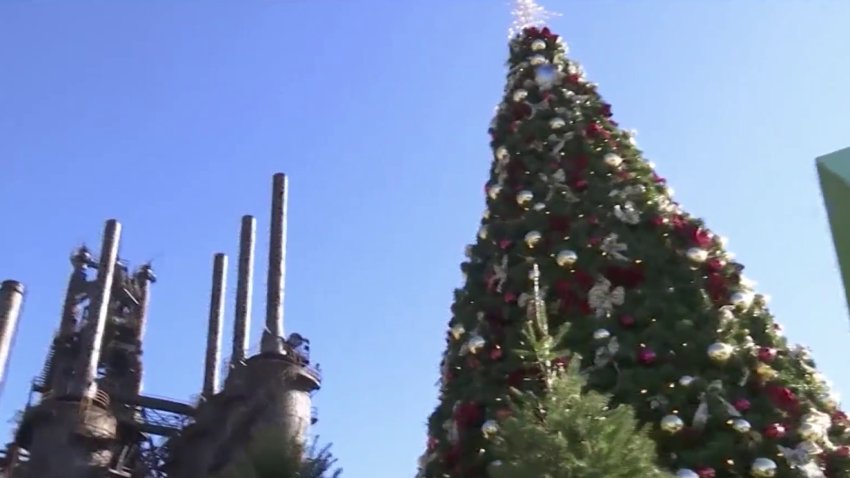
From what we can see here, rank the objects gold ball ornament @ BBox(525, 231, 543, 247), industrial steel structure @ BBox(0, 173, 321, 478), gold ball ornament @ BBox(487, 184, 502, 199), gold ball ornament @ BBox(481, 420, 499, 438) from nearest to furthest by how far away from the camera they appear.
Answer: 1. gold ball ornament @ BBox(481, 420, 499, 438)
2. gold ball ornament @ BBox(525, 231, 543, 247)
3. gold ball ornament @ BBox(487, 184, 502, 199)
4. industrial steel structure @ BBox(0, 173, 321, 478)

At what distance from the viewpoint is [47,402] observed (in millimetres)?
27531

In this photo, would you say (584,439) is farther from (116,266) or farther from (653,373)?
(116,266)

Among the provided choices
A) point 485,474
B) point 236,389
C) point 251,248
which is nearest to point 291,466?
point 485,474

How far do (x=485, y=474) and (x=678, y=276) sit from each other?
185 cm

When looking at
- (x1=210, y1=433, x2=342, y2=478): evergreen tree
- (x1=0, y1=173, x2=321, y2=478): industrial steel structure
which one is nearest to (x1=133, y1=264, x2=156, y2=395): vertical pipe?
A: (x1=0, y1=173, x2=321, y2=478): industrial steel structure

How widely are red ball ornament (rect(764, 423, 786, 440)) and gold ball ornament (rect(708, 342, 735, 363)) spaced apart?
474 millimetres

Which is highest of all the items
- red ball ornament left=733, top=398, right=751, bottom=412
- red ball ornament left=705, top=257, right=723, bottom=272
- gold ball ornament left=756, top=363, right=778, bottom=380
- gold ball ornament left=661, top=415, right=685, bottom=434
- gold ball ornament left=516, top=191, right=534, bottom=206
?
gold ball ornament left=516, top=191, right=534, bottom=206

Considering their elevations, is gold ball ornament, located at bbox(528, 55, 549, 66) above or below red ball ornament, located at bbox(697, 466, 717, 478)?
above

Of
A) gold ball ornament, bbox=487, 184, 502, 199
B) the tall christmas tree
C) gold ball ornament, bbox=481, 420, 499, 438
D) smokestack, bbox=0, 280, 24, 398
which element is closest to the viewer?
the tall christmas tree

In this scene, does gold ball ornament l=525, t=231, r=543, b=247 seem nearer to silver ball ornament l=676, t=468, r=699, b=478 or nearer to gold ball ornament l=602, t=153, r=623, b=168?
gold ball ornament l=602, t=153, r=623, b=168

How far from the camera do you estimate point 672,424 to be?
187 inches

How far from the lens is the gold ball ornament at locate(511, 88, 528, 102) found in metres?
7.31

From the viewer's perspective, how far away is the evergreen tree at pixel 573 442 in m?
3.75

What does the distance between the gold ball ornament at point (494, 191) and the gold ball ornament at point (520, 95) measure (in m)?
0.93
